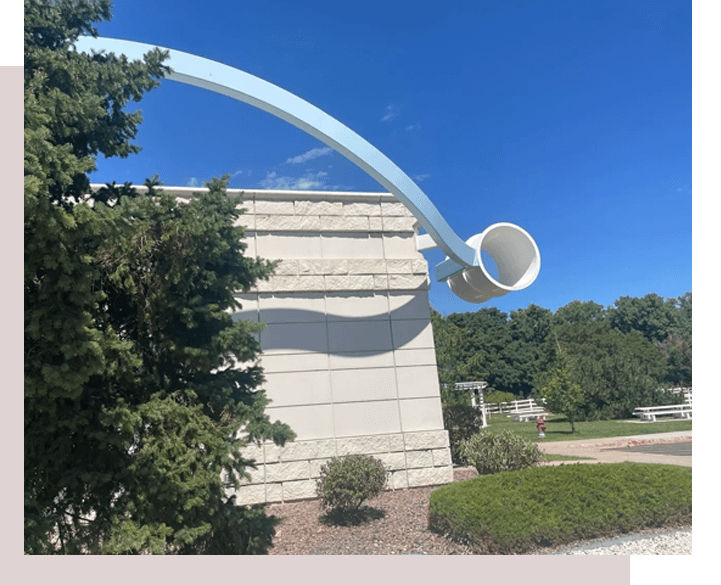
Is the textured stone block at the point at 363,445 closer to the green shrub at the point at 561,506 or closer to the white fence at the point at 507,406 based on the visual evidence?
the green shrub at the point at 561,506

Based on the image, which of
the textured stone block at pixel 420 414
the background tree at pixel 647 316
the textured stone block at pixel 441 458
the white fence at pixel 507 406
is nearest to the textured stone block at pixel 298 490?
the textured stone block at pixel 420 414

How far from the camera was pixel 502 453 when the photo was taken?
9.00 metres

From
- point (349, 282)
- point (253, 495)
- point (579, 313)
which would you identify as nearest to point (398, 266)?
point (349, 282)

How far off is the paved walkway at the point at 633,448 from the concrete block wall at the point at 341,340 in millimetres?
3468

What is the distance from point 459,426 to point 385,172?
17.6ft

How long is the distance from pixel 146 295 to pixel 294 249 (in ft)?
14.5

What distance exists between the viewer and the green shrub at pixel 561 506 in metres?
6.36

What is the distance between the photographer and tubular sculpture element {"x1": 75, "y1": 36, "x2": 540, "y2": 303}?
7.70 m

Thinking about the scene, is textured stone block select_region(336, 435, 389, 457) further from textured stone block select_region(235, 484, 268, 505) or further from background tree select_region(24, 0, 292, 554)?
background tree select_region(24, 0, 292, 554)

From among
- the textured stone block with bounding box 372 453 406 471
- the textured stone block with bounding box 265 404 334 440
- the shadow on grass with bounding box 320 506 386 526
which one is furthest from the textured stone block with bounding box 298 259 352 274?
the shadow on grass with bounding box 320 506 386 526

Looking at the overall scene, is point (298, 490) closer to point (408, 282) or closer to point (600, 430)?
point (408, 282)
